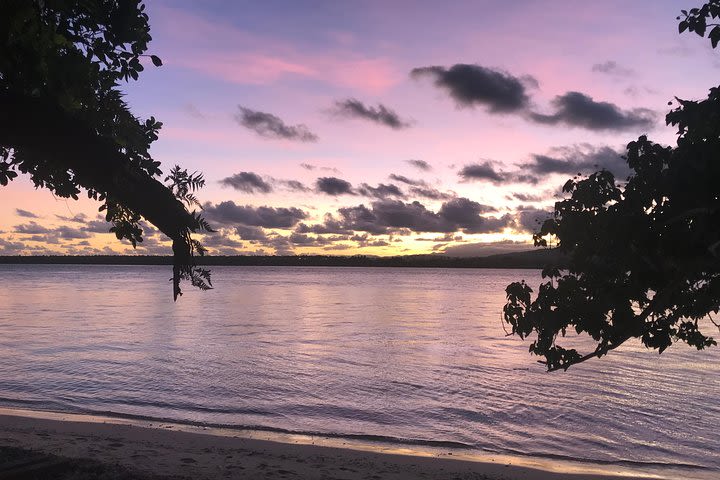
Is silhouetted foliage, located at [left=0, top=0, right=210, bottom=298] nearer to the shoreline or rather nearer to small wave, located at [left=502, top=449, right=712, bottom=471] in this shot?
the shoreline

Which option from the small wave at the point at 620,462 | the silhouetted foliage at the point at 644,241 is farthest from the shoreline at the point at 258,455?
the silhouetted foliage at the point at 644,241

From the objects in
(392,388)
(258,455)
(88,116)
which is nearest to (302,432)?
(258,455)

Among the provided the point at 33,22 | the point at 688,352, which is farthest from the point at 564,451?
the point at 688,352

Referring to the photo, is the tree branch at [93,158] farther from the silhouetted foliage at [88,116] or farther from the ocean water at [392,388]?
the ocean water at [392,388]

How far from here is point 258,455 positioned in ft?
38.4

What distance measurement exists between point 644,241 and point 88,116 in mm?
7410

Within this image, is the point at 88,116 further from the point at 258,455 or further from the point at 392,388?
the point at 392,388

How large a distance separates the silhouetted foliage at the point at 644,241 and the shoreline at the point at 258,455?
388 cm

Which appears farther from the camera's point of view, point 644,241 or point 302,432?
point 302,432

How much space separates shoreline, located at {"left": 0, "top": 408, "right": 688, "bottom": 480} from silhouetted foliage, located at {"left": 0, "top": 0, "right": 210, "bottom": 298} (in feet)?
13.5

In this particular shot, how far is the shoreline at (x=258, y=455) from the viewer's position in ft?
34.6

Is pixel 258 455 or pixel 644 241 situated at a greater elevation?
pixel 644 241

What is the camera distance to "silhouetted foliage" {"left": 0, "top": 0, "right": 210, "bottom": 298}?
257 inches

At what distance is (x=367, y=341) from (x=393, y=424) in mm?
20019
